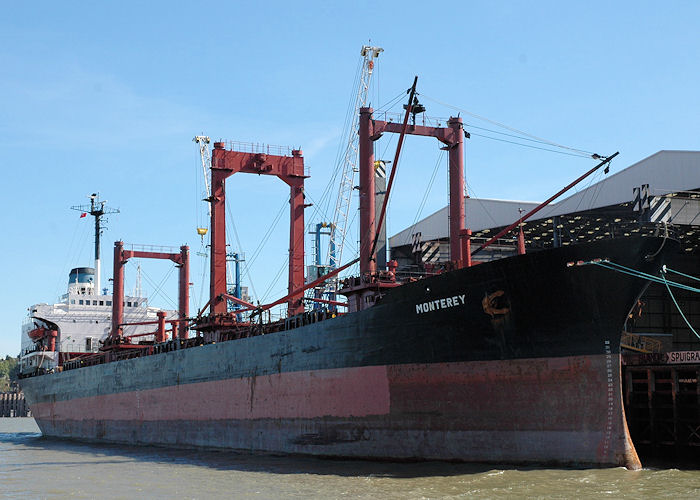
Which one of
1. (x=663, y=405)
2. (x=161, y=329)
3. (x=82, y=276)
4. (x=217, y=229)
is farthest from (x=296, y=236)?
(x=82, y=276)

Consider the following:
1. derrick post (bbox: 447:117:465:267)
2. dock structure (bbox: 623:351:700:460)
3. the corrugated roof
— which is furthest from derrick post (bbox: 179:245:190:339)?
dock structure (bbox: 623:351:700:460)

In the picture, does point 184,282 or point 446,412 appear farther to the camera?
point 184,282

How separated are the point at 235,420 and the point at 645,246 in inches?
487

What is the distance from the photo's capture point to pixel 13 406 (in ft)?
251

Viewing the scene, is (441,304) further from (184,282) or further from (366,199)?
(184,282)

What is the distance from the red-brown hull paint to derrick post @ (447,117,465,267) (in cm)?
486

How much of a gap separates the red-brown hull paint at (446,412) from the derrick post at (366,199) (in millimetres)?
3327

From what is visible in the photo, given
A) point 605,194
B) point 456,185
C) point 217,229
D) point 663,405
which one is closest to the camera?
point 663,405

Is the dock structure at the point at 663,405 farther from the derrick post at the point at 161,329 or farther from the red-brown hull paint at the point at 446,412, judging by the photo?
the derrick post at the point at 161,329

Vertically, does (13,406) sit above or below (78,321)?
below

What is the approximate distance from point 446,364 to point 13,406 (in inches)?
2830

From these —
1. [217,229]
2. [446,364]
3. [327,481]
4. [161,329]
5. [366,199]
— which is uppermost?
[217,229]

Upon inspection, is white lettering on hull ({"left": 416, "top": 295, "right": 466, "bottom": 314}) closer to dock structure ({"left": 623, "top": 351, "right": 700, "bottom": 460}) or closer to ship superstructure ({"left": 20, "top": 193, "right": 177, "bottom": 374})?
dock structure ({"left": 623, "top": 351, "right": 700, "bottom": 460})

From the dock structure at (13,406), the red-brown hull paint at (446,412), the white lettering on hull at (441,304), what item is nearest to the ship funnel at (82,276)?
the red-brown hull paint at (446,412)
